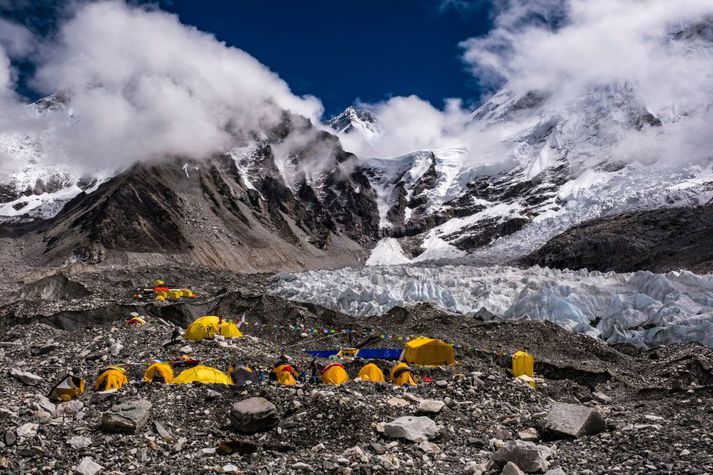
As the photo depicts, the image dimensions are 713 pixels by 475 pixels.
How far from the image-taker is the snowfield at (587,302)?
29.1m

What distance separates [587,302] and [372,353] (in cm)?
1719

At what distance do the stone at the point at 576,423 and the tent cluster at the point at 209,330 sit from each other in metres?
A: 16.3

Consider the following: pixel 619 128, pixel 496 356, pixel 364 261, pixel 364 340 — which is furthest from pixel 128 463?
pixel 619 128

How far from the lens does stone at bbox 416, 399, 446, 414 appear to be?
35.8 feet

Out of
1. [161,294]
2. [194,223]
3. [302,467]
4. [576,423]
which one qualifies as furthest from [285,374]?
[194,223]

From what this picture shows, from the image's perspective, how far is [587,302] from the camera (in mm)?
35031

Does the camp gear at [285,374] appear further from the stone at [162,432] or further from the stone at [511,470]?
the stone at [511,470]

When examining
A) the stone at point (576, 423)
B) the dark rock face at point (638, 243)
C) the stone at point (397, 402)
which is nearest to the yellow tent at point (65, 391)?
the stone at point (397, 402)

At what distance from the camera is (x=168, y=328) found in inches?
952

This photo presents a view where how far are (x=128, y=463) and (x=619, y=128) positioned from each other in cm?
20388

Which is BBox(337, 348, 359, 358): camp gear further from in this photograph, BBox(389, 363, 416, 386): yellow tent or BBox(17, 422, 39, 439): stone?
BBox(17, 422, 39, 439): stone

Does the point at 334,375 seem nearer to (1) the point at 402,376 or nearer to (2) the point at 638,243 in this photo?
(1) the point at 402,376

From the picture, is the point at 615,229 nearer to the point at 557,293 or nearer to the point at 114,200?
the point at 557,293

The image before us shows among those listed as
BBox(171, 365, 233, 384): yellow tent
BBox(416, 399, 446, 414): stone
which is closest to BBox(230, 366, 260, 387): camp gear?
BBox(171, 365, 233, 384): yellow tent
